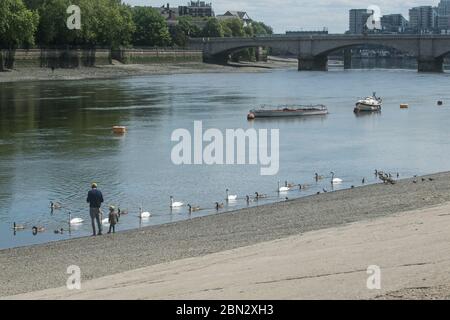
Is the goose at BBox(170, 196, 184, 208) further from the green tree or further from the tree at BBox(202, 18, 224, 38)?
the tree at BBox(202, 18, 224, 38)

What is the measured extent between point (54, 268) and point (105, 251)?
2247 mm

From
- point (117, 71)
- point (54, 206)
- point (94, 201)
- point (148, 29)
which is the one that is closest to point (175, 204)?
point (54, 206)

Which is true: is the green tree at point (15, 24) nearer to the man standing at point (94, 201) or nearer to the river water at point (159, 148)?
the river water at point (159, 148)

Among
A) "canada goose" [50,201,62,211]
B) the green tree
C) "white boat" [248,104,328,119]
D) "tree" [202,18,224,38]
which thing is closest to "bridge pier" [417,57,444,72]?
"tree" [202,18,224,38]

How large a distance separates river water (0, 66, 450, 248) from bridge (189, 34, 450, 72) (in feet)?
176

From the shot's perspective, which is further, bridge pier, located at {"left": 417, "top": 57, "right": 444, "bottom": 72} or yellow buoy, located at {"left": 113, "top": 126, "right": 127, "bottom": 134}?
bridge pier, located at {"left": 417, "top": 57, "right": 444, "bottom": 72}

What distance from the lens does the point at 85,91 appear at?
8975 centimetres

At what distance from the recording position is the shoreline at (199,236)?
61.5ft

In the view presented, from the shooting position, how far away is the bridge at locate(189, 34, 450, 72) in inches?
5659

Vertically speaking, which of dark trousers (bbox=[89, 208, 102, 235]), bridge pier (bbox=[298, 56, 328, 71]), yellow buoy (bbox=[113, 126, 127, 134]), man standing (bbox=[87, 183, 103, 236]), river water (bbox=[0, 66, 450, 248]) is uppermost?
bridge pier (bbox=[298, 56, 328, 71])

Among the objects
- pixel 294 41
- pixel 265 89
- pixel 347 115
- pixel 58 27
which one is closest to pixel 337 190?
pixel 347 115

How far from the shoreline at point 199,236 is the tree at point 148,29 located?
127 m

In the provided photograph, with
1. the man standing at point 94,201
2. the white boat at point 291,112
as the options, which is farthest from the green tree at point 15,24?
the man standing at point 94,201

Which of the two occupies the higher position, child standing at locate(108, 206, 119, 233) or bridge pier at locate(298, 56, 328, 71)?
bridge pier at locate(298, 56, 328, 71)
